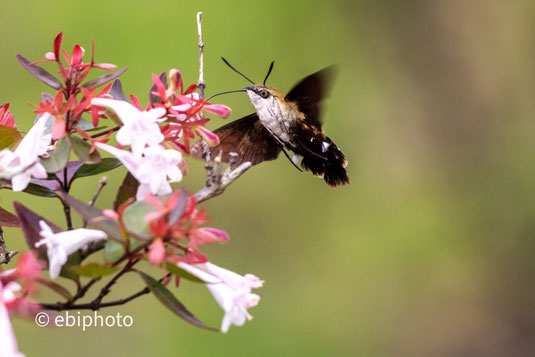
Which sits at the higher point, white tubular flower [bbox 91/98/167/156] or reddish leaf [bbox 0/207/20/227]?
white tubular flower [bbox 91/98/167/156]

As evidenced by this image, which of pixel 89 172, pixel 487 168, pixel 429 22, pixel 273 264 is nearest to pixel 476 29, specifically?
pixel 429 22

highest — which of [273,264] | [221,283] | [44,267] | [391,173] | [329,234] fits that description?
[391,173]

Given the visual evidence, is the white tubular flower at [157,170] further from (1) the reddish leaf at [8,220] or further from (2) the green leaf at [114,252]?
(1) the reddish leaf at [8,220]

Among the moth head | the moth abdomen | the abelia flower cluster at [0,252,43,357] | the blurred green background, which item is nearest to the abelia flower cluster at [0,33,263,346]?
the abelia flower cluster at [0,252,43,357]

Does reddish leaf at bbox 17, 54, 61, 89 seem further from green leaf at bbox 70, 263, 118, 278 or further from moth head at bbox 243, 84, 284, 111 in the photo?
moth head at bbox 243, 84, 284, 111

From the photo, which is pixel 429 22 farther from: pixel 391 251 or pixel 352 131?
pixel 391 251

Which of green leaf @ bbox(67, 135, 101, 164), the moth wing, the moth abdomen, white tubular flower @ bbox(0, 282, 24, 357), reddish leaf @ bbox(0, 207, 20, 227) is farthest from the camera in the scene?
the moth abdomen
